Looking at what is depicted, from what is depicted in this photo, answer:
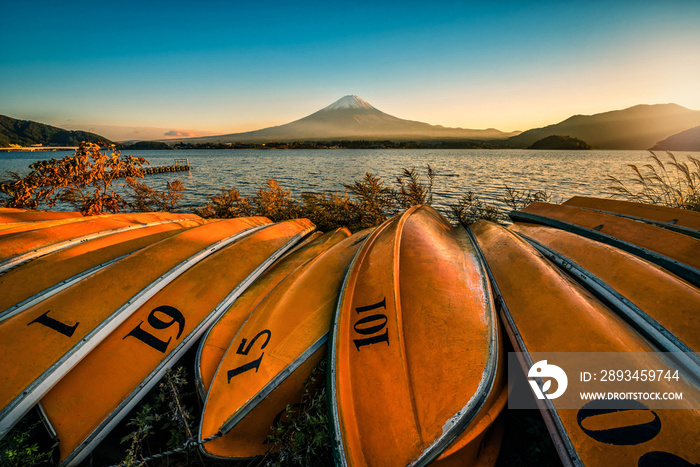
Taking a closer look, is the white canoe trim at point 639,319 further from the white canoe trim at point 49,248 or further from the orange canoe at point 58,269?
the white canoe trim at point 49,248

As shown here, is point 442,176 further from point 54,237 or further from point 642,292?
point 54,237

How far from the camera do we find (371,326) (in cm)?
212

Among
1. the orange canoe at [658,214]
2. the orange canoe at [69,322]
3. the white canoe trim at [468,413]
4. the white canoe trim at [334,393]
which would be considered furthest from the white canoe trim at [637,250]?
the orange canoe at [69,322]

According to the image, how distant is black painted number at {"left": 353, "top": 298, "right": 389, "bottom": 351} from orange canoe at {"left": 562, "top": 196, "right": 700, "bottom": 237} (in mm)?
4571

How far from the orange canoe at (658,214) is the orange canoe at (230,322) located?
5145mm

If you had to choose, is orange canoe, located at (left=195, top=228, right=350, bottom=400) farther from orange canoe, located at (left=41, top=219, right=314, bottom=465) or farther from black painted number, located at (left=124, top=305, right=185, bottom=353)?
black painted number, located at (left=124, top=305, right=185, bottom=353)

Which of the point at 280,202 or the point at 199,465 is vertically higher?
the point at 280,202

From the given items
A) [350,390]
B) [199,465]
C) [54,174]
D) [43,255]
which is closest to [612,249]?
[350,390]

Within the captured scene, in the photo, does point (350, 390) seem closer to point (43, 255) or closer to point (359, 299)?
point (359, 299)

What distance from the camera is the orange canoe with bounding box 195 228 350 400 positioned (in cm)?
239

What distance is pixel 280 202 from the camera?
803 centimetres

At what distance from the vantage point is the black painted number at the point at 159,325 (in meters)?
2.60

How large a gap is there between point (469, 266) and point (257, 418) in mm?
2394

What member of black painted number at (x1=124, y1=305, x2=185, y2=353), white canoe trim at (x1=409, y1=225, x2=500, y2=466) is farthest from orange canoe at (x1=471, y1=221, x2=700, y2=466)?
black painted number at (x1=124, y1=305, x2=185, y2=353)
